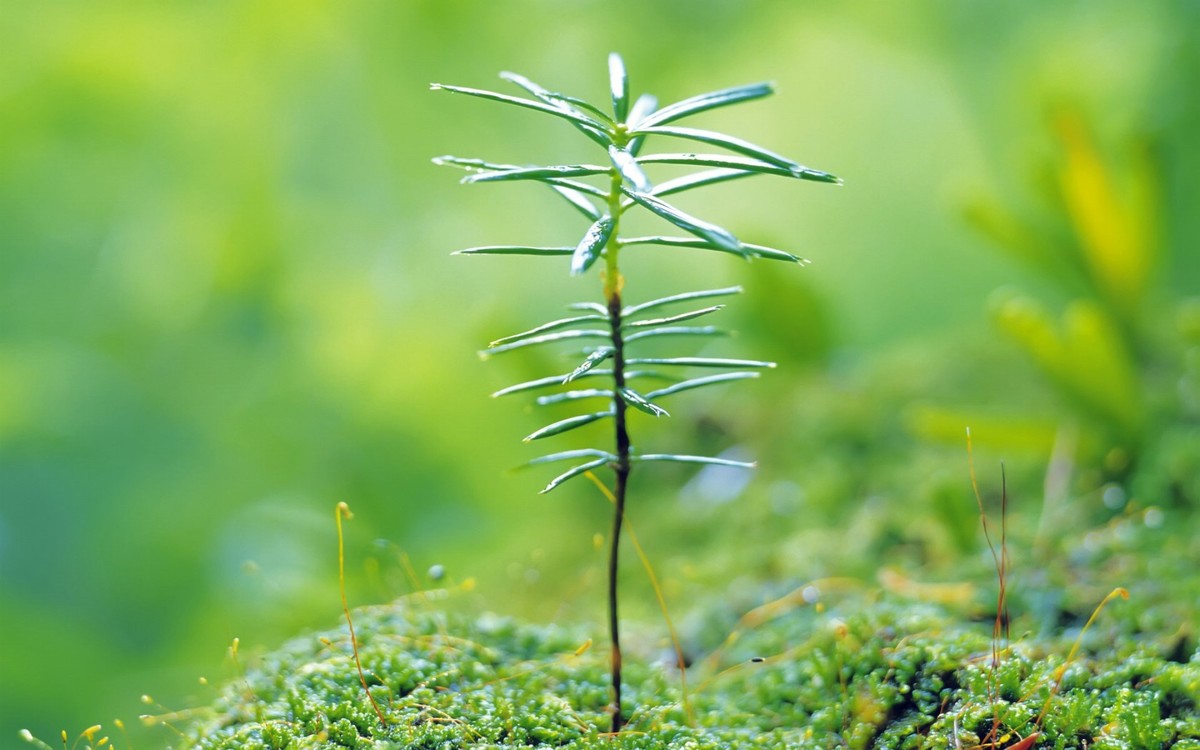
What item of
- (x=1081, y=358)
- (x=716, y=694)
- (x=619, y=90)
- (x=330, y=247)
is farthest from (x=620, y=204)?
(x=330, y=247)

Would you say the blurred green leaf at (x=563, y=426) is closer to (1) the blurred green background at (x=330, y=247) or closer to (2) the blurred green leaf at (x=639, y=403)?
(2) the blurred green leaf at (x=639, y=403)

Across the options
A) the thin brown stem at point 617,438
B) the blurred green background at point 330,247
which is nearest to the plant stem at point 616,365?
the thin brown stem at point 617,438

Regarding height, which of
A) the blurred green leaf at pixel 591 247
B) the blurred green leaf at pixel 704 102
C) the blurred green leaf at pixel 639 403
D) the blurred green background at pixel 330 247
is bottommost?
the blurred green leaf at pixel 639 403

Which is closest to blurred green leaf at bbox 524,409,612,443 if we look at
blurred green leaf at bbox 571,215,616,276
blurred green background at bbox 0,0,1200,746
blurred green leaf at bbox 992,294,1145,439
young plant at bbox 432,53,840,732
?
young plant at bbox 432,53,840,732

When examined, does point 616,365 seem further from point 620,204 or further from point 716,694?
point 716,694

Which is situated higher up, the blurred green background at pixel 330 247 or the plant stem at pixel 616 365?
the blurred green background at pixel 330 247

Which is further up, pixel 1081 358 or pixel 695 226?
pixel 1081 358
